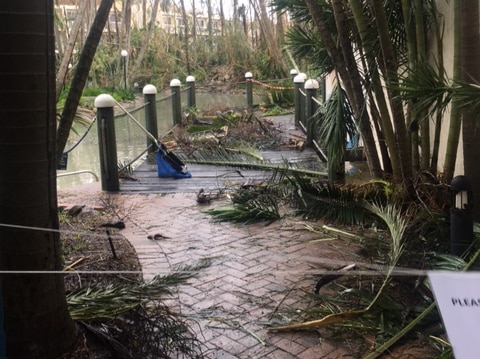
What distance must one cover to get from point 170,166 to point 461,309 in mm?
7292

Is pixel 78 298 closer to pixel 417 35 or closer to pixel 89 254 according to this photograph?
pixel 89 254

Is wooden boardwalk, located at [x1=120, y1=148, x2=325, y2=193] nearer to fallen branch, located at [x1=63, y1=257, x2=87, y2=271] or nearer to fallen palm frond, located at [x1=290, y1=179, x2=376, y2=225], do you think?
fallen palm frond, located at [x1=290, y1=179, x2=376, y2=225]

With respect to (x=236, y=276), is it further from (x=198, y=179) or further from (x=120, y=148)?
(x=120, y=148)

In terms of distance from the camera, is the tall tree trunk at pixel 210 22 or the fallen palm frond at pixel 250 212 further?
the tall tree trunk at pixel 210 22

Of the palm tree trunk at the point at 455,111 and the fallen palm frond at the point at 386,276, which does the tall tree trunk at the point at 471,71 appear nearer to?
the palm tree trunk at the point at 455,111

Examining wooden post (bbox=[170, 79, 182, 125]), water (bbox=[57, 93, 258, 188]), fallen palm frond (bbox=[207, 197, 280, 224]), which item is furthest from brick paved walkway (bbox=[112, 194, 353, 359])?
wooden post (bbox=[170, 79, 182, 125])

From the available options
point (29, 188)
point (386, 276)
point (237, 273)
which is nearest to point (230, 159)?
point (237, 273)

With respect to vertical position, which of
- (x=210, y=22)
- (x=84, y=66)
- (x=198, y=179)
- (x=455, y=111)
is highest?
(x=210, y=22)

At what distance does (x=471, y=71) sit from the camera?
14.5ft

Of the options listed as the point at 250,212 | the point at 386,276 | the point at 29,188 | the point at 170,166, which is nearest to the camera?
the point at 29,188

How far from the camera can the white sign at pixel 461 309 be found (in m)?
1.45

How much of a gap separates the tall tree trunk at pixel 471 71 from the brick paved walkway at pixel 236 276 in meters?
1.25

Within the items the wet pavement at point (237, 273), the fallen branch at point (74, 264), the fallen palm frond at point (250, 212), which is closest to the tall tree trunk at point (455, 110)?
the wet pavement at point (237, 273)

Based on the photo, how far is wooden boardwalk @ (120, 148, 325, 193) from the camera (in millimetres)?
7801
